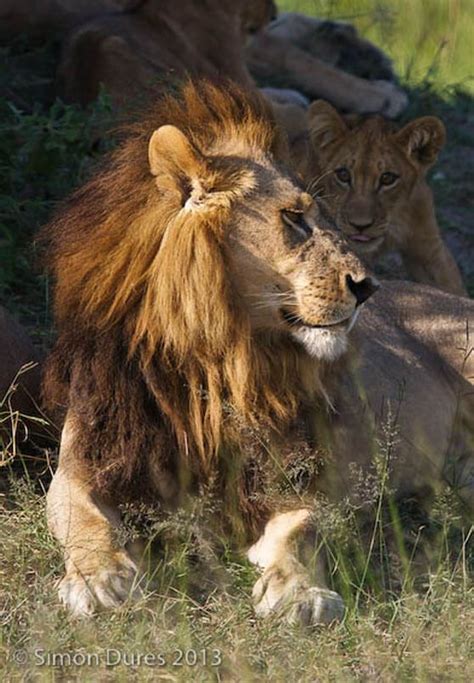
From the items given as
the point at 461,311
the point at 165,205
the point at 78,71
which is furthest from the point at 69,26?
the point at 165,205

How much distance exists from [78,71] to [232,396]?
12.2 feet

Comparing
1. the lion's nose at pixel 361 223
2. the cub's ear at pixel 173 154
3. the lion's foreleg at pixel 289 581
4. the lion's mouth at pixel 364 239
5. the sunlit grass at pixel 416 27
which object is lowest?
the sunlit grass at pixel 416 27

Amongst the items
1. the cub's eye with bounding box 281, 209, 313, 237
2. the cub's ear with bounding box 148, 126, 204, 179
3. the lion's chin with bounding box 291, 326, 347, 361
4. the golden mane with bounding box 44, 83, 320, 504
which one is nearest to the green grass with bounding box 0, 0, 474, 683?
the golden mane with bounding box 44, 83, 320, 504

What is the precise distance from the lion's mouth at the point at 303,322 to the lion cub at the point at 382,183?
195 centimetres

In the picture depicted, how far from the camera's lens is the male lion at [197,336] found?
3.74 m

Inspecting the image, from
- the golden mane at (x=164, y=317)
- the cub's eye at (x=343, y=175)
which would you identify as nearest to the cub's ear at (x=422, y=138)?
the cub's eye at (x=343, y=175)

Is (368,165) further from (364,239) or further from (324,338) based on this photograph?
(324,338)

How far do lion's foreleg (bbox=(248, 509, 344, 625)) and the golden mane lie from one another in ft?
0.75

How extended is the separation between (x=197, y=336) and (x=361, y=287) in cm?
40

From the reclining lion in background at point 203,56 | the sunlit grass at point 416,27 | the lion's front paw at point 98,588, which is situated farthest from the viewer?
the sunlit grass at point 416,27

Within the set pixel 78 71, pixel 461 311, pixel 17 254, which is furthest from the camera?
pixel 78 71

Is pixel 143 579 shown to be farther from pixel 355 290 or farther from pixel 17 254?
pixel 17 254

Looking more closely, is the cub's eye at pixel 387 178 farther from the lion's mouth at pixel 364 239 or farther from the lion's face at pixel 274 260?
the lion's face at pixel 274 260

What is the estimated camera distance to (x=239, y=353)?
12.4 feet
